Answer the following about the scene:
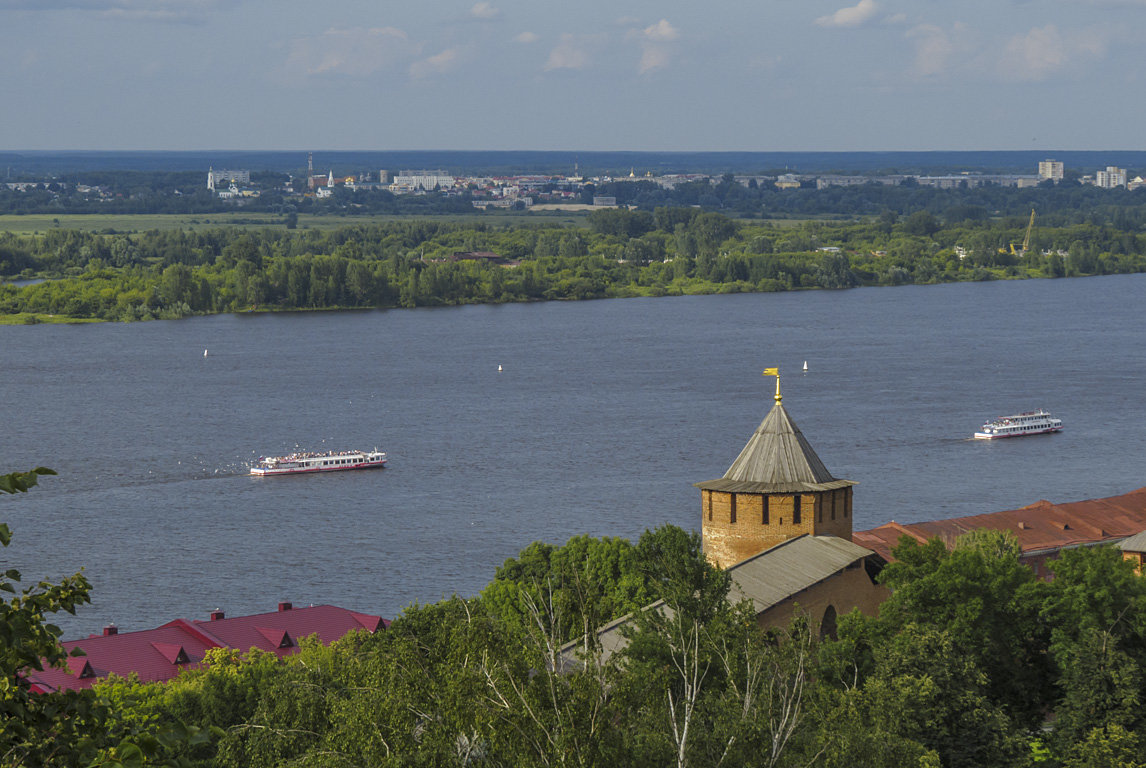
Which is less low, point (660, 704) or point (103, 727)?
point (103, 727)

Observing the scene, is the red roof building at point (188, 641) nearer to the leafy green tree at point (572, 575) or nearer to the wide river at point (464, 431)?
the leafy green tree at point (572, 575)

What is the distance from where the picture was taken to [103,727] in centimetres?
497

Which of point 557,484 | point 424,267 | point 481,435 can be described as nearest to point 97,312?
point 424,267

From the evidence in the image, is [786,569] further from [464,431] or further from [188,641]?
[464,431]

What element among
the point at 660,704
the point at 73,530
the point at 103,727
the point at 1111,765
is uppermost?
the point at 103,727

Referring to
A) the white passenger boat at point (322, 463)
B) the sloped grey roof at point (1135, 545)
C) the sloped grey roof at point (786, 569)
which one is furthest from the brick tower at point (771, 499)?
the white passenger boat at point (322, 463)

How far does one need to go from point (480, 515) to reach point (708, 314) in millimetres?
50097

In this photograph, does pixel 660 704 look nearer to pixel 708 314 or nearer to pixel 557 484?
pixel 557 484

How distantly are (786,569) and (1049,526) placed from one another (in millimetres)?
13910

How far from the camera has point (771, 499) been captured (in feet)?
60.1

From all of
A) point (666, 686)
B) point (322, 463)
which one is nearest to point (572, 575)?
point (666, 686)

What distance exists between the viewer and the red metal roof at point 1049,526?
1082 inches

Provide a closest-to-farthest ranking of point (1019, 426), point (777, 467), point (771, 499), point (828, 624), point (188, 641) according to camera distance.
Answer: point (828, 624) → point (771, 499) → point (777, 467) → point (188, 641) → point (1019, 426)

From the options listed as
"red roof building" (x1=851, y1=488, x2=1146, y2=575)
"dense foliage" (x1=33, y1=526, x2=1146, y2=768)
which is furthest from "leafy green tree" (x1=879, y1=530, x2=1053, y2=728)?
"red roof building" (x1=851, y1=488, x2=1146, y2=575)
